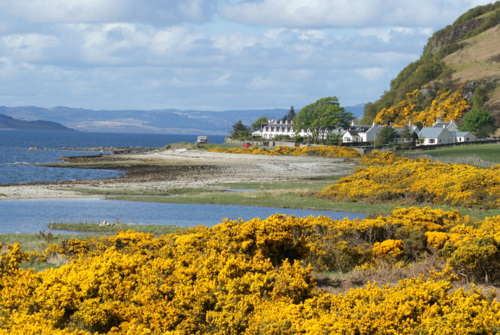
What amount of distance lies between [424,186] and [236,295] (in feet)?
119

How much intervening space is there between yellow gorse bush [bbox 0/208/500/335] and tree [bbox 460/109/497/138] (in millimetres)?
117148

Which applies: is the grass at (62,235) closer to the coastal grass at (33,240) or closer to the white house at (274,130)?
the coastal grass at (33,240)

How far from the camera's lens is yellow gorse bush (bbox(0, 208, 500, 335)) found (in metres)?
11.6

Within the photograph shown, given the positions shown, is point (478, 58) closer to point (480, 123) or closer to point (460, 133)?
point (480, 123)

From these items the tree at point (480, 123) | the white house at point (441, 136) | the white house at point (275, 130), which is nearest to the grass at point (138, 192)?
the white house at point (441, 136)

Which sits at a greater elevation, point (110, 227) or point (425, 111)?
point (425, 111)

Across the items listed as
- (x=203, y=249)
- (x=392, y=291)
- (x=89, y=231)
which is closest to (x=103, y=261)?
(x=203, y=249)

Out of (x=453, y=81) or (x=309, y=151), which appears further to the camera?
(x=453, y=81)

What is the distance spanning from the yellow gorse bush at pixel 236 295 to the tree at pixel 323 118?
128751 mm

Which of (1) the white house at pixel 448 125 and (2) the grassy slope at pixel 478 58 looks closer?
(1) the white house at pixel 448 125

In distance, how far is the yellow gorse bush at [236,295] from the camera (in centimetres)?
1155

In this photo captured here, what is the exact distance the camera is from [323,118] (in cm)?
14775

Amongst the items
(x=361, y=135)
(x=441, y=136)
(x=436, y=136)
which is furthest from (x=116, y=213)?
(x=361, y=135)

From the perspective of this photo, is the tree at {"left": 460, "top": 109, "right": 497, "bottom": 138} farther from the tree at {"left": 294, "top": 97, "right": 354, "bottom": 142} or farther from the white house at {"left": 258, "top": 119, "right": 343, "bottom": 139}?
the white house at {"left": 258, "top": 119, "right": 343, "bottom": 139}
